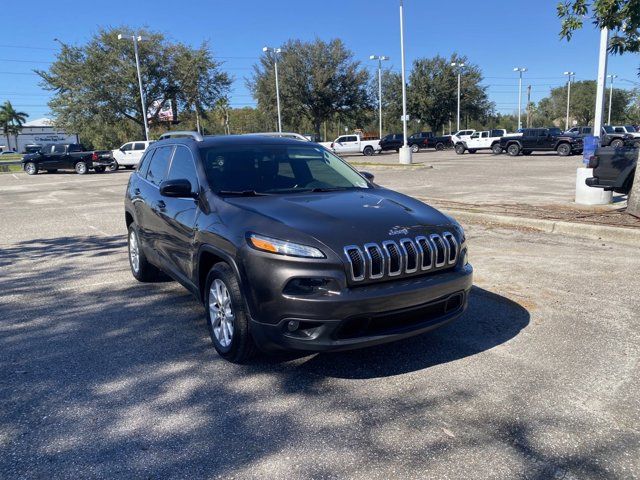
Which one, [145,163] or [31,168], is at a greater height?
[145,163]

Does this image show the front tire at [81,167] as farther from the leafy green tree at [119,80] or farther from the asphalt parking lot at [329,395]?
the asphalt parking lot at [329,395]

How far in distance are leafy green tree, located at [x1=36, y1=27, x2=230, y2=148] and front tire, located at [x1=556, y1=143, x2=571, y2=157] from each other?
30797 millimetres

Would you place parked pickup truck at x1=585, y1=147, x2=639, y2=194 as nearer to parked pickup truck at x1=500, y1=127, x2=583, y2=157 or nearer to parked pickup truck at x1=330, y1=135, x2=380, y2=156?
parked pickup truck at x1=500, y1=127, x2=583, y2=157

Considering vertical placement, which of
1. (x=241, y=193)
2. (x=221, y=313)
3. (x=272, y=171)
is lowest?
(x=221, y=313)

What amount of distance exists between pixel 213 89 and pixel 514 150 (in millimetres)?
28127

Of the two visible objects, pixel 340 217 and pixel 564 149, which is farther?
pixel 564 149

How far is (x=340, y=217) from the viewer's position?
368cm

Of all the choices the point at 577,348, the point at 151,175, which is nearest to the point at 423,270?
the point at 577,348

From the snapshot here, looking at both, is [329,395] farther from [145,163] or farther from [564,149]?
[564,149]

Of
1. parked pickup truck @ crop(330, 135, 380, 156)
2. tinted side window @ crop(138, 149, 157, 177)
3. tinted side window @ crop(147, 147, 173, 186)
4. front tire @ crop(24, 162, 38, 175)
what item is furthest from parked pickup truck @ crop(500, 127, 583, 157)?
tinted side window @ crop(147, 147, 173, 186)

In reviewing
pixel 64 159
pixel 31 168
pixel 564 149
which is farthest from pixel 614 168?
pixel 31 168

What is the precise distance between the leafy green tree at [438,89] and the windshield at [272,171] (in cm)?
5703

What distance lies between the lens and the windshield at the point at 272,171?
442cm

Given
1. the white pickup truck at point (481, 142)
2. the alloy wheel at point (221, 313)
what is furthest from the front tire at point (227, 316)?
the white pickup truck at point (481, 142)
